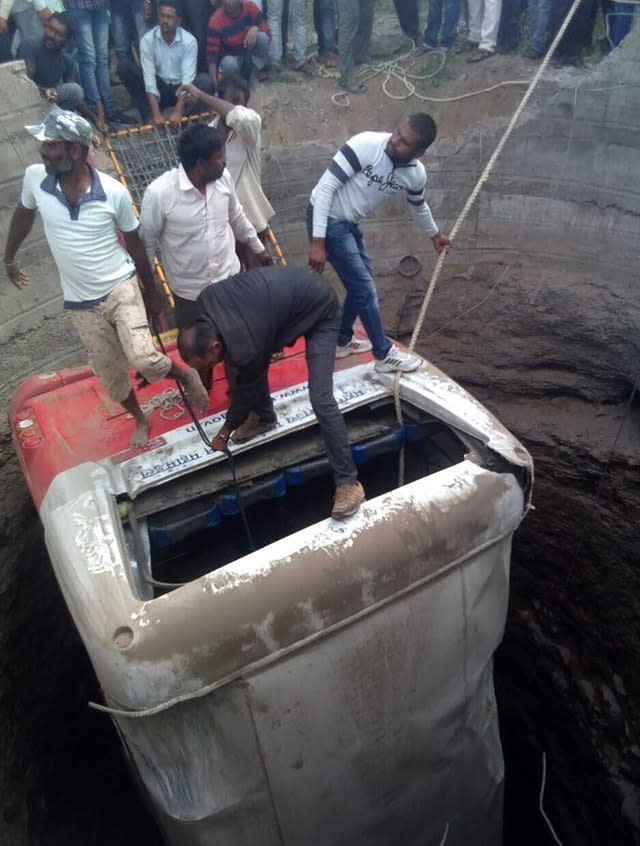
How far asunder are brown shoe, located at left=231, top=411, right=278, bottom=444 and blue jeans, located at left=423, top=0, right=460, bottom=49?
4747 millimetres

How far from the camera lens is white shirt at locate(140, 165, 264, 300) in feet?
10.5

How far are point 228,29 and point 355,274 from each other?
3472 mm

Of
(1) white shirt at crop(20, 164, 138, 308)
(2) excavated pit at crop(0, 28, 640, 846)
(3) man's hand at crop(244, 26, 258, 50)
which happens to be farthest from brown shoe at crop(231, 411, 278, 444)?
(3) man's hand at crop(244, 26, 258, 50)

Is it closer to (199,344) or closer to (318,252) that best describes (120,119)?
(318,252)

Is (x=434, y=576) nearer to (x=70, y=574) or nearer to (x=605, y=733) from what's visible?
(x=70, y=574)

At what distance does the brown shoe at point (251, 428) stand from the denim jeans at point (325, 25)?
4802 mm

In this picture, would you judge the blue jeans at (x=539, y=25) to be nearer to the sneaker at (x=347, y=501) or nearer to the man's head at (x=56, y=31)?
the man's head at (x=56, y=31)

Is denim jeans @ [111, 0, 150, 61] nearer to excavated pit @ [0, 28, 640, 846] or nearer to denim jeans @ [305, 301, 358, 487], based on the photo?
excavated pit @ [0, 28, 640, 846]

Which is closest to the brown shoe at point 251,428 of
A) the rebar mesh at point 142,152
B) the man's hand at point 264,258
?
the man's hand at point 264,258

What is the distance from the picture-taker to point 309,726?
274 cm

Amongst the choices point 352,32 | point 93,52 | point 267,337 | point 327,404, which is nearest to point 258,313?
point 267,337

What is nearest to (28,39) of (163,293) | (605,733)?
(163,293)

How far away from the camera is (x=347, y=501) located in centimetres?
278

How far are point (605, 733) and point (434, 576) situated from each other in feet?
9.20
